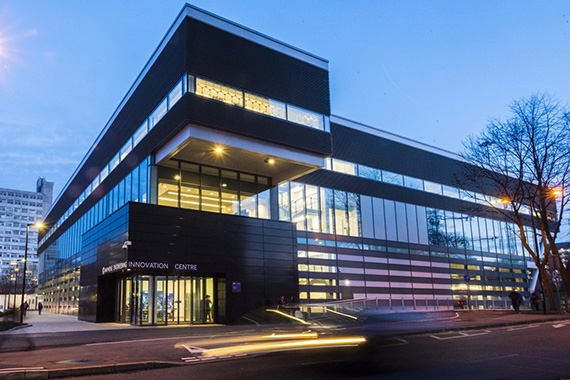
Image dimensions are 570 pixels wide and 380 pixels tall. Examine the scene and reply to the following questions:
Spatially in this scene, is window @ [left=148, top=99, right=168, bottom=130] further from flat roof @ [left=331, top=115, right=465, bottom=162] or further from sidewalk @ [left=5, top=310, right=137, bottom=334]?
flat roof @ [left=331, top=115, right=465, bottom=162]

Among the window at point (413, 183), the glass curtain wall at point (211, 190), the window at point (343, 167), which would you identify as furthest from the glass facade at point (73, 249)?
the window at point (413, 183)

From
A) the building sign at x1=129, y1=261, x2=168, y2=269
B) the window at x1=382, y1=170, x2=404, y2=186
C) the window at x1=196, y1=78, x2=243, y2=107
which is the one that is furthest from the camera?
the window at x1=382, y1=170, x2=404, y2=186

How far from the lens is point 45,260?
78.4m

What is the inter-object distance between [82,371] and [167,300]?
60.6ft

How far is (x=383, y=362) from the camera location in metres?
9.55

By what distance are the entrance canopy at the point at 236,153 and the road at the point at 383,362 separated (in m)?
16.2

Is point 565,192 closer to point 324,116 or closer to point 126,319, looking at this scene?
point 324,116

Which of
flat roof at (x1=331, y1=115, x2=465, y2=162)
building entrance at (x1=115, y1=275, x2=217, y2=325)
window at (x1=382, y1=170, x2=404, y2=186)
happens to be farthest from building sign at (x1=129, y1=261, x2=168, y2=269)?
window at (x1=382, y1=170, x2=404, y2=186)

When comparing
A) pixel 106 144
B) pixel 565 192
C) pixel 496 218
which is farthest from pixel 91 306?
pixel 496 218

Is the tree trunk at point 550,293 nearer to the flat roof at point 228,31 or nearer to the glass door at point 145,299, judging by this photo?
the flat roof at point 228,31

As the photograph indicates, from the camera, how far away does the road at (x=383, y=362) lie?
909 centimetres

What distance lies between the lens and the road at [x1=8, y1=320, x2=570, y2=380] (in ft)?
29.8

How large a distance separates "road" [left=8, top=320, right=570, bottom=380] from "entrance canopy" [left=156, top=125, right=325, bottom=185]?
53.1 feet

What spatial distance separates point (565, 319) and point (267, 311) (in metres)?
19.9
